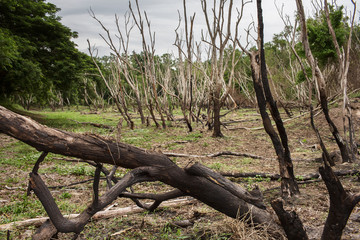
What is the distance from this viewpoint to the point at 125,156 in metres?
2.93

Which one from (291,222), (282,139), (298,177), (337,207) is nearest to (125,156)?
(291,222)

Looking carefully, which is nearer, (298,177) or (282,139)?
(282,139)

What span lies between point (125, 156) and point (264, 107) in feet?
6.23

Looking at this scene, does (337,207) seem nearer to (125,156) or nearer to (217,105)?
(125,156)

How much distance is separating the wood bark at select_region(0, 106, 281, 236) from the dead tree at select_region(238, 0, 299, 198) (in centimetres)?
89

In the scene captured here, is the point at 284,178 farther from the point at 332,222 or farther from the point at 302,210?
the point at 332,222

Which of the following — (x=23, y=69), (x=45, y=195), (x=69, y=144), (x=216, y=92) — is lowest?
(x=45, y=195)

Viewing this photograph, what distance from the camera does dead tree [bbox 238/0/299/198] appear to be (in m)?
3.64

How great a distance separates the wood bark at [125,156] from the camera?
2.56 m

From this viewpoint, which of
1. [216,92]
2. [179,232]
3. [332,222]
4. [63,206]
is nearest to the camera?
[332,222]

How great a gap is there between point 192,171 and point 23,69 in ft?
41.0

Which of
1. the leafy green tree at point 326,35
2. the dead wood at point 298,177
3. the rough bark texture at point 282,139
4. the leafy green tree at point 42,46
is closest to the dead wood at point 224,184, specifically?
the rough bark texture at point 282,139

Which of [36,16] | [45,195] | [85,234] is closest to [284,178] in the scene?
[85,234]

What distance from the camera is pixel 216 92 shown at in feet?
35.2
